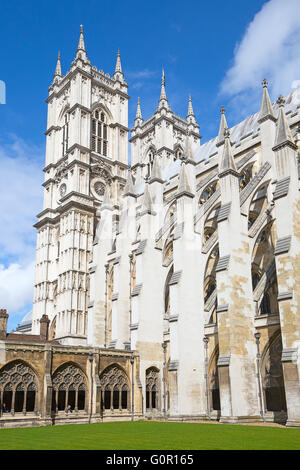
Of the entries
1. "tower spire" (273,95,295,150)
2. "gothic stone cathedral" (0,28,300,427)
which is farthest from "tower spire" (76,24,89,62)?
"tower spire" (273,95,295,150)

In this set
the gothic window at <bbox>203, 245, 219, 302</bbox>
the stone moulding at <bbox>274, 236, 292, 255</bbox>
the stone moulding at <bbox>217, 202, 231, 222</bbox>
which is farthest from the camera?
the gothic window at <bbox>203, 245, 219, 302</bbox>

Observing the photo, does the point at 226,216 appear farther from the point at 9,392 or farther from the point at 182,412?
the point at 9,392

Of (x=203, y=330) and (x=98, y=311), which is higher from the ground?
(x=98, y=311)

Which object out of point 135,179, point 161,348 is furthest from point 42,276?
point 161,348

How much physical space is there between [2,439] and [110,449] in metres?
5.60

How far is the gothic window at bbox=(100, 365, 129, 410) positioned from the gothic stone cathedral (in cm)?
7

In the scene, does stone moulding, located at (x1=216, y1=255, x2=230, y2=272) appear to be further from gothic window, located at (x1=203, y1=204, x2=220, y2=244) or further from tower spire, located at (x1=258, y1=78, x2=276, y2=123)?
tower spire, located at (x1=258, y1=78, x2=276, y2=123)

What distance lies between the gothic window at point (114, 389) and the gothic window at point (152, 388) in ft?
5.85

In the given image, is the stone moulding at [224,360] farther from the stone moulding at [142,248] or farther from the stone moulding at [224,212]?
the stone moulding at [142,248]

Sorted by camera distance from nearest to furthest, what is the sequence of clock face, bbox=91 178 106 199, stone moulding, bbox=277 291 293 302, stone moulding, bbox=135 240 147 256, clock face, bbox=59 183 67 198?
stone moulding, bbox=277 291 293 302 < stone moulding, bbox=135 240 147 256 < clock face, bbox=59 183 67 198 < clock face, bbox=91 178 106 199

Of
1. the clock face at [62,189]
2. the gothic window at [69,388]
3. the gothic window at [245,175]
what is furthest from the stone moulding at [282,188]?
the clock face at [62,189]

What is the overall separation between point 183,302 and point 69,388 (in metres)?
7.91

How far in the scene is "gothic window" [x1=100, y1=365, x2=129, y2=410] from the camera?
86.3 feet

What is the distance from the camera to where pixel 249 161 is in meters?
31.7
